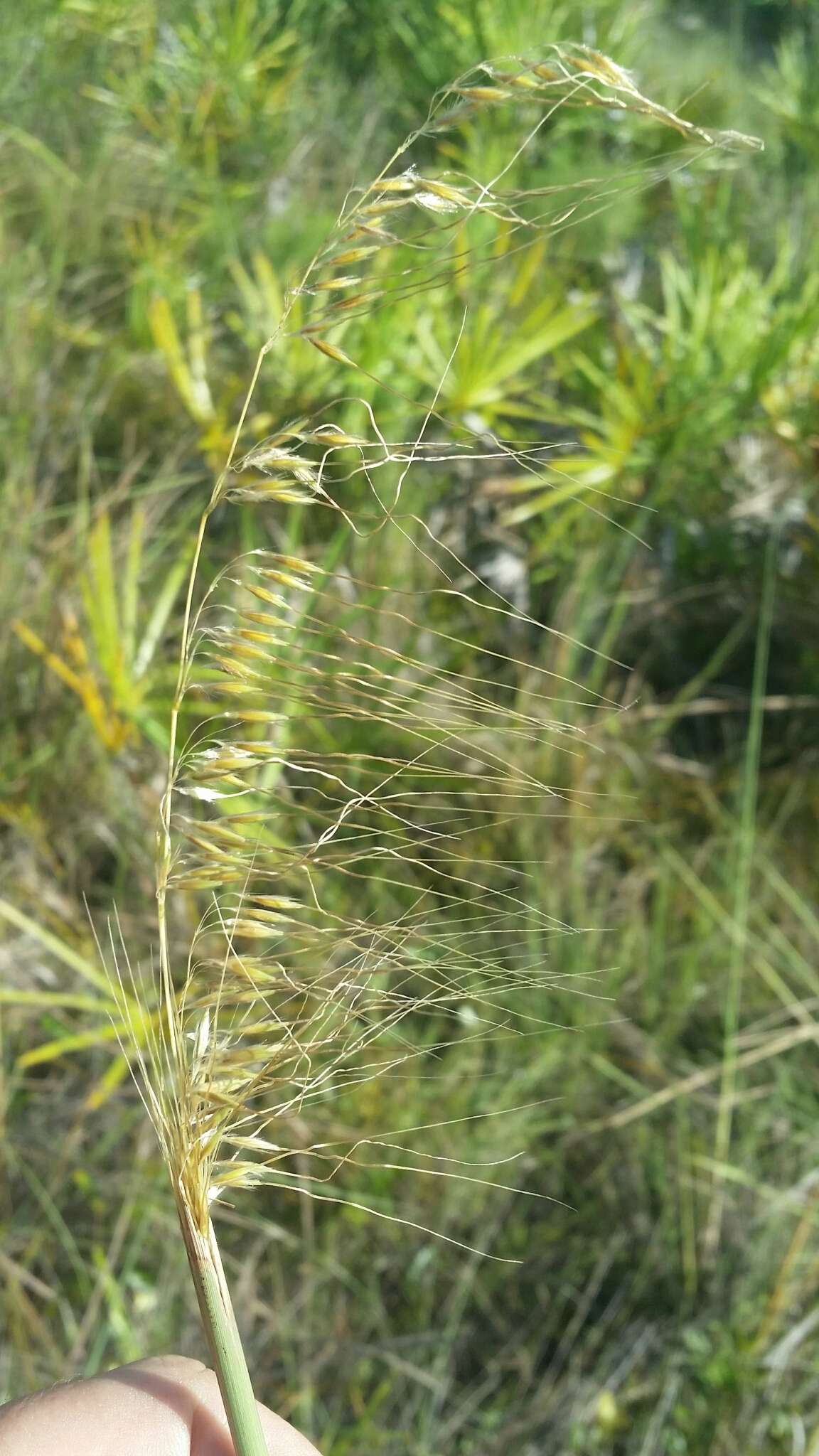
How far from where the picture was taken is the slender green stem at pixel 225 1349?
292 millimetres

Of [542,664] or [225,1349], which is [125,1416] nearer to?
[225,1349]

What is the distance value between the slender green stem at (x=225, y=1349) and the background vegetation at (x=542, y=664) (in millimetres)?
529

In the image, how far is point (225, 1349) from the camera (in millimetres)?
293

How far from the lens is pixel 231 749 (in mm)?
323

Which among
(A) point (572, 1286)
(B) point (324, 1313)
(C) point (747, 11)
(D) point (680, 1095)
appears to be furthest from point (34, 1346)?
(C) point (747, 11)

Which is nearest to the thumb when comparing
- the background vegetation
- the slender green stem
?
the slender green stem

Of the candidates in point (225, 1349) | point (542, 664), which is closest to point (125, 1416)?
point (225, 1349)

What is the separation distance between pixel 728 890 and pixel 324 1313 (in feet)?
1.88

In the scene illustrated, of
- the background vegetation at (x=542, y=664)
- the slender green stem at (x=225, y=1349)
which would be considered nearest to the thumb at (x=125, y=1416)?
the slender green stem at (x=225, y=1349)

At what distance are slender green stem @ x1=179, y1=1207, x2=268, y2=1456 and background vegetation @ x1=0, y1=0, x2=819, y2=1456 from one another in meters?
→ 0.53

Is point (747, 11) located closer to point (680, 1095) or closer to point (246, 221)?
point (246, 221)

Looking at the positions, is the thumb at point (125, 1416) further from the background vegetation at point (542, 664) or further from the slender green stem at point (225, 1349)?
the background vegetation at point (542, 664)

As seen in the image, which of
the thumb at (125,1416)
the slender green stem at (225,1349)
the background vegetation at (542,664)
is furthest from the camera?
the background vegetation at (542,664)

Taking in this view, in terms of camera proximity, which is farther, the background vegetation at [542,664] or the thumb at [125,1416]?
the background vegetation at [542,664]
